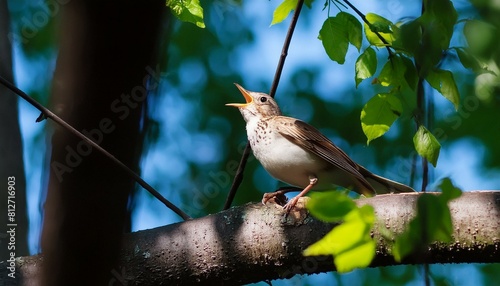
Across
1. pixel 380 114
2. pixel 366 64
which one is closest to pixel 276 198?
pixel 380 114

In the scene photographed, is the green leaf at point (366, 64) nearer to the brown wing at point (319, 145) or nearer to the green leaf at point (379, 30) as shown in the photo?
the green leaf at point (379, 30)

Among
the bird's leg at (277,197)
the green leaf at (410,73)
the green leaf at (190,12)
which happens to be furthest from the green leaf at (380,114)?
the green leaf at (190,12)

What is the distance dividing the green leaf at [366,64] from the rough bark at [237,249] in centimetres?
92

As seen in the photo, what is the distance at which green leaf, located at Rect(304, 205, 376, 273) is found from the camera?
2.04m

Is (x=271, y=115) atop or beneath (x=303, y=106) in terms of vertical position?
beneath

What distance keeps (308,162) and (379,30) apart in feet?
5.40

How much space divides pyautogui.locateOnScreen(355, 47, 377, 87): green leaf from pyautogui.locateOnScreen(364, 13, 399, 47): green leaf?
0.27 ft

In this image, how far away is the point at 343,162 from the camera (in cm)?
532

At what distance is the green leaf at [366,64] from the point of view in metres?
4.02

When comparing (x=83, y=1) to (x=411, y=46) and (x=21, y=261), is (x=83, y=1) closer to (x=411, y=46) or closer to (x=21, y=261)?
(x=411, y=46)

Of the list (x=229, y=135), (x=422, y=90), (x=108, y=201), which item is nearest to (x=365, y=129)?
(x=422, y=90)

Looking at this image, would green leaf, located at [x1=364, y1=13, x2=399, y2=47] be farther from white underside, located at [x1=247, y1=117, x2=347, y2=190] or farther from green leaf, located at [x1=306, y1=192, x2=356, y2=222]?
green leaf, located at [x1=306, y1=192, x2=356, y2=222]

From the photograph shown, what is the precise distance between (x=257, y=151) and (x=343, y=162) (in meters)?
0.69

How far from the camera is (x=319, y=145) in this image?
5.49 m
